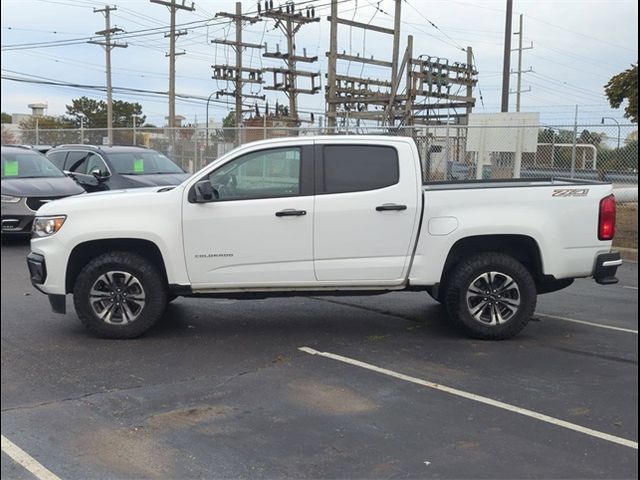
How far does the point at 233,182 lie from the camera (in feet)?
21.1

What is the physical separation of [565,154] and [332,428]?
562 inches

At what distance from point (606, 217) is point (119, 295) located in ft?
14.8

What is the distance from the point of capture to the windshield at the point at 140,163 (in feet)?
47.2

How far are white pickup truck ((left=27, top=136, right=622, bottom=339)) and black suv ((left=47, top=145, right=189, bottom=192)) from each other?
7.44 m

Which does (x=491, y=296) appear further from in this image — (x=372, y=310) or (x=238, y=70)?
(x=238, y=70)

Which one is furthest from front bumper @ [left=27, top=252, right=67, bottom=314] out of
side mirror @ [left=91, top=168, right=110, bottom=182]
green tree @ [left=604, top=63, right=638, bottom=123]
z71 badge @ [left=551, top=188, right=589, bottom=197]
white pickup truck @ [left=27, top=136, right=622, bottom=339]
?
green tree @ [left=604, top=63, right=638, bottom=123]

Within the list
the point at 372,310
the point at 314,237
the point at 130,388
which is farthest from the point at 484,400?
the point at 372,310

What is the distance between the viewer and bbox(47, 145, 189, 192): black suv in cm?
1394

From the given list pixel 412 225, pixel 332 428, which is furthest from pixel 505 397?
pixel 412 225

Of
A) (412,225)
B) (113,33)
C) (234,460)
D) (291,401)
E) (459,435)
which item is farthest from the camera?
(412,225)

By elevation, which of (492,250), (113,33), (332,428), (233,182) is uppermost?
(113,33)

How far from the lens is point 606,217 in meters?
6.46

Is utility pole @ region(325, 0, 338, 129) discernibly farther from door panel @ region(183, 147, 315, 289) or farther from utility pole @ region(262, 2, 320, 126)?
door panel @ region(183, 147, 315, 289)

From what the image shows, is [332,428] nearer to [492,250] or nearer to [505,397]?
[505,397]
